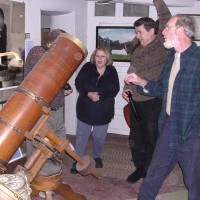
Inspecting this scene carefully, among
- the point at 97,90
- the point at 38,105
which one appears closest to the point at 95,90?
the point at 97,90

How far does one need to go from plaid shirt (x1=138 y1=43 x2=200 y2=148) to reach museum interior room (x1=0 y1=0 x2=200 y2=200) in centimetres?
65

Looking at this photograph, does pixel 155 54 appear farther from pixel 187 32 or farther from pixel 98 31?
pixel 98 31

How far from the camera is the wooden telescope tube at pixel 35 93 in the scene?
1.78 metres

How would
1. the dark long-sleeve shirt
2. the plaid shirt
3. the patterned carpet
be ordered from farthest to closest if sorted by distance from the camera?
the patterned carpet, the dark long-sleeve shirt, the plaid shirt

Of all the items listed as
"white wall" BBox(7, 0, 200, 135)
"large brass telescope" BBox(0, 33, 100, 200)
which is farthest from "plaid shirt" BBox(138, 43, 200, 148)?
"white wall" BBox(7, 0, 200, 135)

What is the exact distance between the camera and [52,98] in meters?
1.96

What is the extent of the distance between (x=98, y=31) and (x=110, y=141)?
167cm

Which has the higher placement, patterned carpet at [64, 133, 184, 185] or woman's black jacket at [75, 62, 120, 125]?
woman's black jacket at [75, 62, 120, 125]

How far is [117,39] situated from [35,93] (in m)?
3.55

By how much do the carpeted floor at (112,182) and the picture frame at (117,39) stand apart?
5.09ft

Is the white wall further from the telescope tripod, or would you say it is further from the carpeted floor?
the telescope tripod

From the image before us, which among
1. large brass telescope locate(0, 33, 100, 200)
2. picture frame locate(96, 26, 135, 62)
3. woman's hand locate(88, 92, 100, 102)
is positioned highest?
picture frame locate(96, 26, 135, 62)

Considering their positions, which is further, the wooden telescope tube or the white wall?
the white wall

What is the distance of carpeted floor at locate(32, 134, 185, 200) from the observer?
3.38 metres
